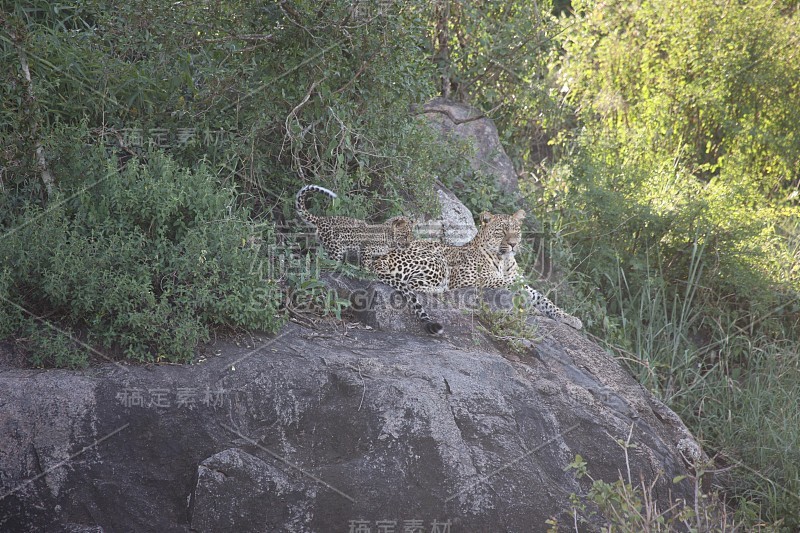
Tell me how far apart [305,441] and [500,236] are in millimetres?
3583

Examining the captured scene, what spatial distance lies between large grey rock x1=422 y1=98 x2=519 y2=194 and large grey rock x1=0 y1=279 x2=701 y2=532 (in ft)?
15.0

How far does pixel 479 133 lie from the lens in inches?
453

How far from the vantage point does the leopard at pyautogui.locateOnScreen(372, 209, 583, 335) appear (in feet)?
25.0

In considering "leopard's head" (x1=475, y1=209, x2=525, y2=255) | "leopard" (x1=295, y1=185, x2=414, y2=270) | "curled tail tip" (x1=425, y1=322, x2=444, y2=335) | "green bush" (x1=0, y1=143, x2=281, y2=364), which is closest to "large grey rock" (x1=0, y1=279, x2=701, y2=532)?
"curled tail tip" (x1=425, y1=322, x2=444, y2=335)

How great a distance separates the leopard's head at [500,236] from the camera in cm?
866

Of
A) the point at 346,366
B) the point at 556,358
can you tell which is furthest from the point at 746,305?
the point at 346,366

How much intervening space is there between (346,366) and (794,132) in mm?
8777

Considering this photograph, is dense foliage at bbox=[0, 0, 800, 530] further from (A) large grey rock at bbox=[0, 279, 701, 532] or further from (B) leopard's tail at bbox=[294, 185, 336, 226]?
(A) large grey rock at bbox=[0, 279, 701, 532]

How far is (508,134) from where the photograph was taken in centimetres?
1209

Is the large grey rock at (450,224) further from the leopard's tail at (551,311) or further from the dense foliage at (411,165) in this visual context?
the leopard's tail at (551,311)

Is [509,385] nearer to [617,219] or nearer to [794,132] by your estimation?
[617,219]

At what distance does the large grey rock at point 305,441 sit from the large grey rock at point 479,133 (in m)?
4.56

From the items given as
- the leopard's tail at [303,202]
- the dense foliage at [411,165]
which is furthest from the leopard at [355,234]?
the dense foliage at [411,165]

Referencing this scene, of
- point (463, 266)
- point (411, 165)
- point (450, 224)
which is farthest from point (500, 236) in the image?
point (411, 165)
